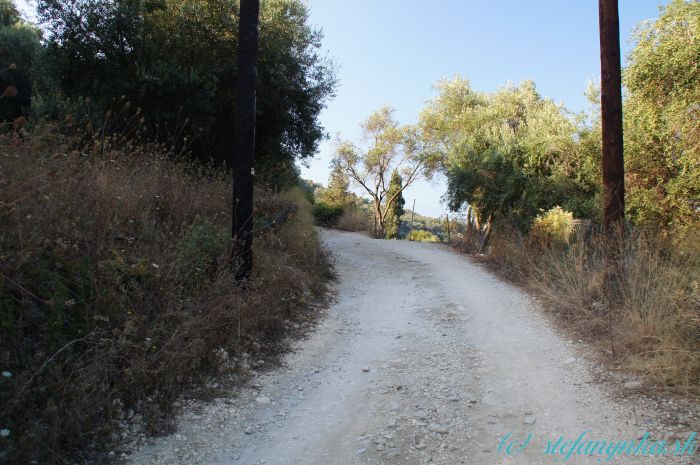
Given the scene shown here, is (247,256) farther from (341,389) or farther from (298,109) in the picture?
(298,109)

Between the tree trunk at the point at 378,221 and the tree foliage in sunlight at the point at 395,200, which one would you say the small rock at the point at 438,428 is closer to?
the tree trunk at the point at 378,221

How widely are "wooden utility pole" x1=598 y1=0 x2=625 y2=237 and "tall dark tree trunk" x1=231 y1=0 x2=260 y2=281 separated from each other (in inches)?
225

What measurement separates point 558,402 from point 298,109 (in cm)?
1069

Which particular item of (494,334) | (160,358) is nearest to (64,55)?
(160,358)

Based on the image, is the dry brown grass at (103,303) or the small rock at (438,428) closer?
the dry brown grass at (103,303)

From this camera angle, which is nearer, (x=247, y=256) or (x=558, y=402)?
(x=558, y=402)

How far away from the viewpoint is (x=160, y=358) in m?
4.38

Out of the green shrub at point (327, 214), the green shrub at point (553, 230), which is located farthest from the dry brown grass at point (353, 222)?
the green shrub at point (553, 230)

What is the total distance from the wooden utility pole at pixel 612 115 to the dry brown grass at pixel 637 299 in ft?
1.84

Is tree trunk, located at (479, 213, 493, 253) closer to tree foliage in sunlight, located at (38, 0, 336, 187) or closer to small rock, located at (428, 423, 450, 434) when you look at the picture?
tree foliage in sunlight, located at (38, 0, 336, 187)

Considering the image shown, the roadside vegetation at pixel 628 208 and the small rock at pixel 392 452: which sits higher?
the roadside vegetation at pixel 628 208

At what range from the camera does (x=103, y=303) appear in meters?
4.34

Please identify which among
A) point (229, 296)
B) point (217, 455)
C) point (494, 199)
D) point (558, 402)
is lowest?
point (217, 455)

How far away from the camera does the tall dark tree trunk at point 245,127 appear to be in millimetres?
6875
